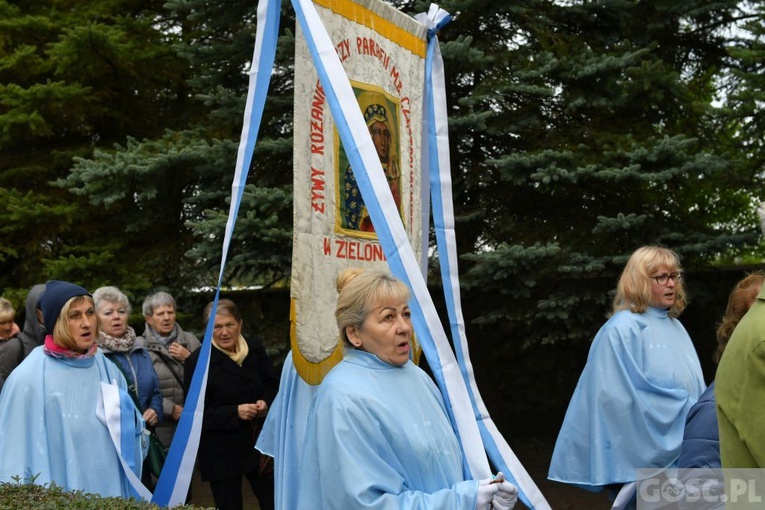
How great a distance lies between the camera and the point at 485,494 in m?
3.17

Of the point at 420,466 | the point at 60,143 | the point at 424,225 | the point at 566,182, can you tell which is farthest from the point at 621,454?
the point at 60,143

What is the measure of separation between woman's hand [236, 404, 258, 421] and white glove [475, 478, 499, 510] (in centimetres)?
294

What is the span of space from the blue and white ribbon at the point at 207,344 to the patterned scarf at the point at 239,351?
183cm

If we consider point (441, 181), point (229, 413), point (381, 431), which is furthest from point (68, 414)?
point (441, 181)

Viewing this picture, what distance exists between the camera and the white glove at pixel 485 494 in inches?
124

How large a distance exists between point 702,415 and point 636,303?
1312 millimetres

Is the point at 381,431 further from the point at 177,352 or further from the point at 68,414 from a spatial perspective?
the point at 177,352

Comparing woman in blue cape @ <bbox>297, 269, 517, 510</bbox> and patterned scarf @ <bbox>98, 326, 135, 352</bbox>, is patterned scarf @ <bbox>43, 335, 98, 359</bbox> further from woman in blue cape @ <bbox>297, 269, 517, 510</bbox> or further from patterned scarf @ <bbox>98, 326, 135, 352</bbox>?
woman in blue cape @ <bbox>297, 269, 517, 510</bbox>

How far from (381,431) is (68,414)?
2.13 m

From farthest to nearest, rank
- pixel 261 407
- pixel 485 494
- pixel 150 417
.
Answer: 1. pixel 261 407
2. pixel 150 417
3. pixel 485 494

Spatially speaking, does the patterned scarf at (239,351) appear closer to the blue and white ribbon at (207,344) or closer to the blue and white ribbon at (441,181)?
the blue and white ribbon at (441,181)

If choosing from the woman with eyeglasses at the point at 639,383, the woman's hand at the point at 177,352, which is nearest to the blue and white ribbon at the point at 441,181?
the woman with eyeglasses at the point at 639,383

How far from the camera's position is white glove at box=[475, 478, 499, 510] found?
3.15 m

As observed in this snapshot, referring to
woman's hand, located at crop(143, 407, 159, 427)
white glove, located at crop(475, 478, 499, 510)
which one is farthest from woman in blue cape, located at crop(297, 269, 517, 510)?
woman's hand, located at crop(143, 407, 159, 427)
